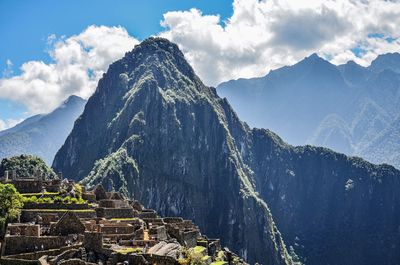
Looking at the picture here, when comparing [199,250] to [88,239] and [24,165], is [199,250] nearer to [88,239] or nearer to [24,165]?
[88,239]

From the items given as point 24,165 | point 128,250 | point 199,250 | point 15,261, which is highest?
point 24,165

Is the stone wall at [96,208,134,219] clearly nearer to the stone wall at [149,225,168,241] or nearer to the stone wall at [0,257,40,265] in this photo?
the stone wall at [149,225,168,241]

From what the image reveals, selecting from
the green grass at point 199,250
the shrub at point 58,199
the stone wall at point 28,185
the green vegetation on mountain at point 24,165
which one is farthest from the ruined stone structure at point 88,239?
the green vegetation on mountain at point 24,165

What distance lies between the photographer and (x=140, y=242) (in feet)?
178

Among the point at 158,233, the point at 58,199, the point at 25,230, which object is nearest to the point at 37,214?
the point at 58,199

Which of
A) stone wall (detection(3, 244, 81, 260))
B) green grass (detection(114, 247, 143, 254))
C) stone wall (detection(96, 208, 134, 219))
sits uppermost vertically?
stone wall (detection(96, 208, 134, 219))

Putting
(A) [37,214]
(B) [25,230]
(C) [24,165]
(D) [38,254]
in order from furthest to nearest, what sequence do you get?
(C) [24,165] → (A) [37,214] → (B) [25,230] → (D) [38,254]

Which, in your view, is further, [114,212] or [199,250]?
[114,212]

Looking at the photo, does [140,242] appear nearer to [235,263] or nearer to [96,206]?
[96,206]

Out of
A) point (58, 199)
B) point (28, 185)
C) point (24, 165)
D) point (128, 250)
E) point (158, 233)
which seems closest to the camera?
point (128, 250)

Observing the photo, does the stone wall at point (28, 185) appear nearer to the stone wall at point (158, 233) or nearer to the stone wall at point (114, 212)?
→ the stone wall at point (114, 212)

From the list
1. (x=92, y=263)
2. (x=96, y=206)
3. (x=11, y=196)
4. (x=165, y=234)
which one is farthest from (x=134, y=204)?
(x=92, y=263)

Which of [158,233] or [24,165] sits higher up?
[24,165]

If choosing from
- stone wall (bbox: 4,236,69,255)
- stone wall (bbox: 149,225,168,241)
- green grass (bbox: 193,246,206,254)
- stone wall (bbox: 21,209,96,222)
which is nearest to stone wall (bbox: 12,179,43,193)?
stone wall (bbox: 21,209,96,222)
